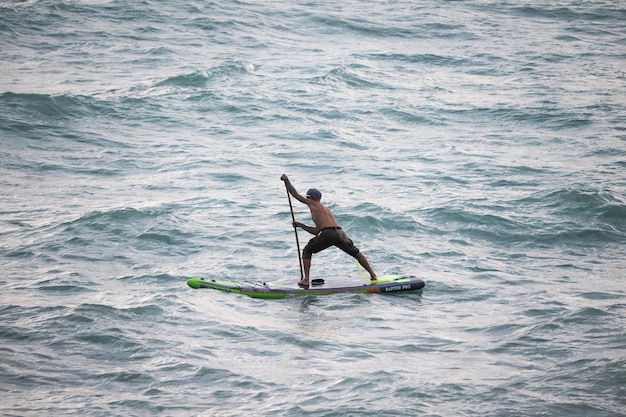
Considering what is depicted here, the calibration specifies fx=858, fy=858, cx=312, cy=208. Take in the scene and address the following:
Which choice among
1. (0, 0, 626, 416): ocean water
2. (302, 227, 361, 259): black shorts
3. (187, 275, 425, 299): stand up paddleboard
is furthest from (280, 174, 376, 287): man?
(0, 0, 626, 416): ocean water

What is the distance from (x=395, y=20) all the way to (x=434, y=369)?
87.1 ft

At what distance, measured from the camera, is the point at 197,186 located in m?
18.0

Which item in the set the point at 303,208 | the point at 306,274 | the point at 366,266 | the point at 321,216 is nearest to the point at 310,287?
the point at 306,274

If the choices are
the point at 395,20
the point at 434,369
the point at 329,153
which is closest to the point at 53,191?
the point at 329,153

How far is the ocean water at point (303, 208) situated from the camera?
31.3 ft

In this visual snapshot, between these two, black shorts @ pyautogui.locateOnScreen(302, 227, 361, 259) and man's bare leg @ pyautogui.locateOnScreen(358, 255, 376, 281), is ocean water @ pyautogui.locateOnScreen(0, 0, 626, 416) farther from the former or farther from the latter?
black shorts @ pyautogui.locateOnScreen(302, 227, 361, 259)

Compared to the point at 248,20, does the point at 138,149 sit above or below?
below

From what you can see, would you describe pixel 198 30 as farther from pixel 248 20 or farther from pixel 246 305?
pixel 246 305

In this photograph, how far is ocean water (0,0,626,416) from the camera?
31.3 feet

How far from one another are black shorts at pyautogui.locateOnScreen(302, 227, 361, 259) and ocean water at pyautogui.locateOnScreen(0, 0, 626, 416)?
0.77 m

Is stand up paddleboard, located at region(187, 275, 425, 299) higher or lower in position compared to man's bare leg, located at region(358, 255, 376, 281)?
lower

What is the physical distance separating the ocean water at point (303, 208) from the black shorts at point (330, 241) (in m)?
0.77

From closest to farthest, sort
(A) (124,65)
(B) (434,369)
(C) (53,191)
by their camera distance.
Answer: (B) (434,369) → (C) (53,191) → (A) (124,65)

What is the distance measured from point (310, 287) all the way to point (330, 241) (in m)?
0.72
